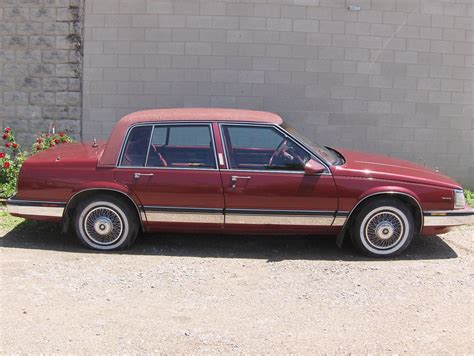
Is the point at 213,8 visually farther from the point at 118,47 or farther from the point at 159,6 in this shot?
the point at 118,47

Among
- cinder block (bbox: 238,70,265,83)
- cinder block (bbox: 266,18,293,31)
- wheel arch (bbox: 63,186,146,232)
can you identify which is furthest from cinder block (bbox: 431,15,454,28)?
wheel arch (bbox: 63,186,146,232)

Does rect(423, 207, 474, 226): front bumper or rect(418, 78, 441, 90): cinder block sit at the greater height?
rect(418, 78, 441, 90): cinder block

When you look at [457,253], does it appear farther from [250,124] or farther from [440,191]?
[250,124]

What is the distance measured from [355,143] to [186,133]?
421 centimetres

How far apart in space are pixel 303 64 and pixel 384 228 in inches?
161

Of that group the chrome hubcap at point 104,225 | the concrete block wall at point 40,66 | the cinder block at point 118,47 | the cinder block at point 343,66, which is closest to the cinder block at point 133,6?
the cinder block at point 118,47

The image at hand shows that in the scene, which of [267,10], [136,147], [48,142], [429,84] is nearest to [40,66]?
[48,142]

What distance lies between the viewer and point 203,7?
28.8 feet

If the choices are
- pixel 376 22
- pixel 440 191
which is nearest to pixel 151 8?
pixel 376 22

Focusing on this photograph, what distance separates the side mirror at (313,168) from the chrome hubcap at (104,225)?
2012 millimetres

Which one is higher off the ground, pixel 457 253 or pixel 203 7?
pixel 203 7

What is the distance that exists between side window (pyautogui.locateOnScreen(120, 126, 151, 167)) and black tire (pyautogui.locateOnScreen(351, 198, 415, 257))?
91.6 inches

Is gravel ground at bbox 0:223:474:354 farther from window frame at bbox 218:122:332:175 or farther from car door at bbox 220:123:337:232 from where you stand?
window frame at bbox 218:122:332:175

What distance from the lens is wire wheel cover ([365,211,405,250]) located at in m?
5.62
